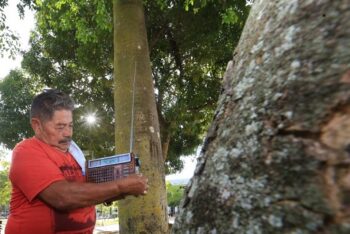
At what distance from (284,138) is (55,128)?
6.52ft

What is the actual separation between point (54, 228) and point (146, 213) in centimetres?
277

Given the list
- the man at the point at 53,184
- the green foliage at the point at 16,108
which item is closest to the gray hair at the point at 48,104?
the man at the point at 53,184

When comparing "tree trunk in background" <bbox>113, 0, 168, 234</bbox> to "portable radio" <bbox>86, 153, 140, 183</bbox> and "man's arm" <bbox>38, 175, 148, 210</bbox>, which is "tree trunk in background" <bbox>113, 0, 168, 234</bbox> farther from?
"man's arm" <bbox>38, 175, 148, 210</bbox>

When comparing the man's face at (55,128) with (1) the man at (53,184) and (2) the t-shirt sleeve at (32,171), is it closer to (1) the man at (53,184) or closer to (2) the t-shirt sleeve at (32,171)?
(1) the man at (53,184)

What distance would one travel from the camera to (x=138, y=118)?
5.89 metres

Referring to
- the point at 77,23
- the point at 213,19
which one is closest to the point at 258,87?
the point at 77,23

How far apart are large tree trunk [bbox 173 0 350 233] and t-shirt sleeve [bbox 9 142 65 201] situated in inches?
50.5

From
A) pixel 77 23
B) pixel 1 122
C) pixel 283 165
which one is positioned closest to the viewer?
pixel 283 165

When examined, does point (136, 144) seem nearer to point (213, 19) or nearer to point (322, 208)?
point (322, 208)

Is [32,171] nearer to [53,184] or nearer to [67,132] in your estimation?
[53,184]

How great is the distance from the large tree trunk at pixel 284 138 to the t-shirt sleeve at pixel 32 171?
4.21 ft

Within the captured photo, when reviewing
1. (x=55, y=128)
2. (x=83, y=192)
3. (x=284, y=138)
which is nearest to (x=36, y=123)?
(x=55, y=128)

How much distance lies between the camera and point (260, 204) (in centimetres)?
134

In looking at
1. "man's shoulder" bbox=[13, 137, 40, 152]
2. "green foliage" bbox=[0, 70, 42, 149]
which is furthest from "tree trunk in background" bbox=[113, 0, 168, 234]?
"green foliage" bbox=[0, 70, 42, 149]
